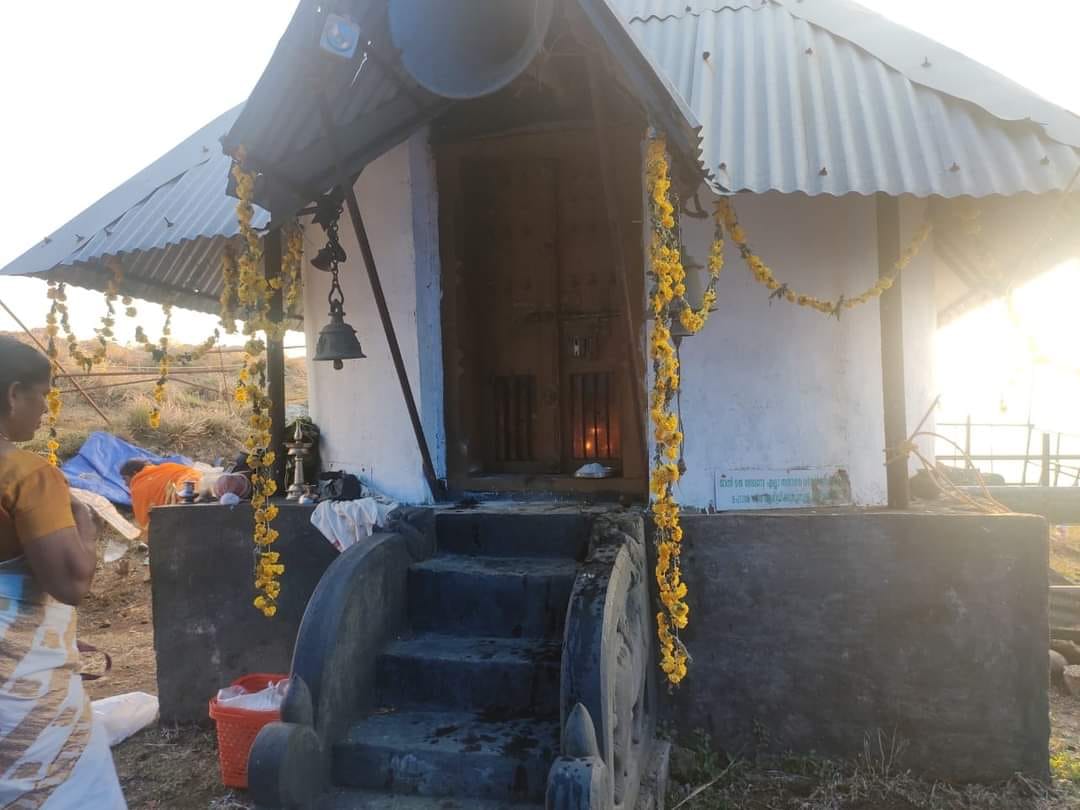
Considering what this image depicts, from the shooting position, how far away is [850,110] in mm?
4996

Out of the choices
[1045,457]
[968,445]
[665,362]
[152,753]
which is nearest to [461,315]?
[665,362]

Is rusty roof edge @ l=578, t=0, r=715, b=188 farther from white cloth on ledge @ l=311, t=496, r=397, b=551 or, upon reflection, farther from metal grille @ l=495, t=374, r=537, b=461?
white cloth on ledge @ l=311, t=496, r=397, b=551

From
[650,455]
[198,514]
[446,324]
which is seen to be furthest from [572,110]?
[198,514]

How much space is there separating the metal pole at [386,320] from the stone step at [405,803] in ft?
7.76

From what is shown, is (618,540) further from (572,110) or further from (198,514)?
(198,514)

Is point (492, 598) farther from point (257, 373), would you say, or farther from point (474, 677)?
point (257, 373)

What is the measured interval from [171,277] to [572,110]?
14.6 ft

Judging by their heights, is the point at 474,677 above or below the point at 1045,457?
below

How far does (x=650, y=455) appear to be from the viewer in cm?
522

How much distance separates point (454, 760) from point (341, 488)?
9.05 ft

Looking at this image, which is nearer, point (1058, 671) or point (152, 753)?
point (152, 753)

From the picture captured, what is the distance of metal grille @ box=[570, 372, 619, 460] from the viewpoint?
6117 mm

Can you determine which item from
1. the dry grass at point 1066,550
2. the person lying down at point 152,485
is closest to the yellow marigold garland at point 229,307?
the person lying down at point 152,485

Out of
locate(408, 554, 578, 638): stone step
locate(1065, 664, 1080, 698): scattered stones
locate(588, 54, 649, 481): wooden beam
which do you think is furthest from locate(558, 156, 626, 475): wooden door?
locate(1065, 664, 1080, 698): scattered stones
